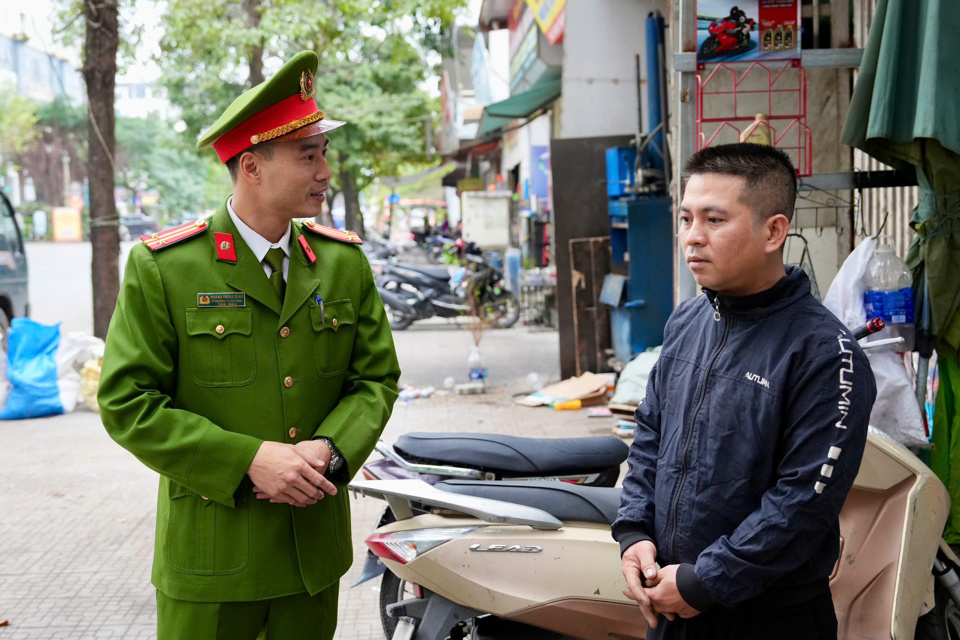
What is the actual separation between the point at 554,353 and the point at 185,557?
9201 mm

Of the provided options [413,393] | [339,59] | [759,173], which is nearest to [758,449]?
[759,173]

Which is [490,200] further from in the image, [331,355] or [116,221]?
[331,355]

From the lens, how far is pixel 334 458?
227 centimetres

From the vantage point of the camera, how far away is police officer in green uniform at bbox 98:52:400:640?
2154mm

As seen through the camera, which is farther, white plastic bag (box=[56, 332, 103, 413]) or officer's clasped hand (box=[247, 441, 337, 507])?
white plastic bag (box=[56, 332, 103, 413])

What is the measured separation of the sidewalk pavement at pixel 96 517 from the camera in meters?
4.10

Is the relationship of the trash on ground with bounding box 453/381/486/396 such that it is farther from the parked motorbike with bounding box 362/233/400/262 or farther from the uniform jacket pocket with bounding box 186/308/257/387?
the parked motorbike with bounding box 362/233/400/262

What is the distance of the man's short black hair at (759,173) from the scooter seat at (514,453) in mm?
1644

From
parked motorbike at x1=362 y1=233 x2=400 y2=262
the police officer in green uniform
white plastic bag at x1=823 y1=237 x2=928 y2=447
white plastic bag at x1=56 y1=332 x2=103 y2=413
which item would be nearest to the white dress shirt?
the police officer in green uniform

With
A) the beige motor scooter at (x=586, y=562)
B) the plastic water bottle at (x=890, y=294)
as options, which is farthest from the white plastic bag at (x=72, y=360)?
the plastic water bottle at (x=890, y=294)

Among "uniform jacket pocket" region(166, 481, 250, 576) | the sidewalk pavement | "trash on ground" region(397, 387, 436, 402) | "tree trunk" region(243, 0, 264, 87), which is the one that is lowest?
the sidewalk pavement

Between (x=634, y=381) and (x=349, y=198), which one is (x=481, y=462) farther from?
(x=349, y=198)

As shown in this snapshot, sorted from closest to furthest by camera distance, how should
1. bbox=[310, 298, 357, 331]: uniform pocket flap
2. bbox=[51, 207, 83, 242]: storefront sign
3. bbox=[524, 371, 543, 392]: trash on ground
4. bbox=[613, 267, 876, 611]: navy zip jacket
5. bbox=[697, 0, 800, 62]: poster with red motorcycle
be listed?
bbox=[613, 267, 876, 611]: navy zip jacket, bbox=[310, 298, 357, 331]: uniform pocket flap, bbox=[697, 0, 800, 62]: poster with red motorcycle, bbox=[524, 371, 543, 392]: trash on ground, bbox=[51, 207, 83, 242]: storefront sign

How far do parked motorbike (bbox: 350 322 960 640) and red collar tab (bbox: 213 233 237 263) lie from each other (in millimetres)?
987
